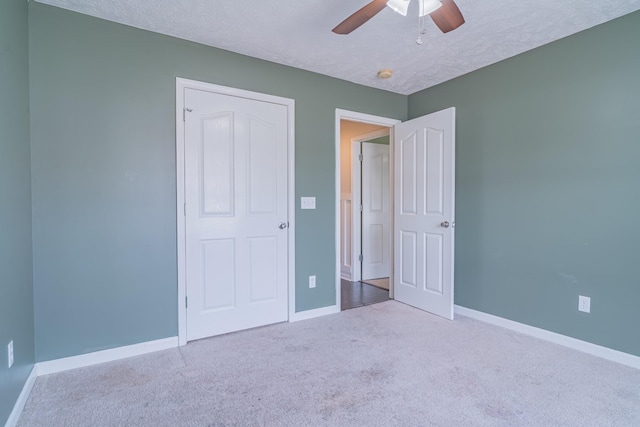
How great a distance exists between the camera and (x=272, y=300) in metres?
3.03

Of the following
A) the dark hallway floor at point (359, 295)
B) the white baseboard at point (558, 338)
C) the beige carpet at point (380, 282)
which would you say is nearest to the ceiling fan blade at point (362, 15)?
the dark hallway floor at point (359, 295)

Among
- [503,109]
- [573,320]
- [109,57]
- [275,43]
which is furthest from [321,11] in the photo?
[573,320]

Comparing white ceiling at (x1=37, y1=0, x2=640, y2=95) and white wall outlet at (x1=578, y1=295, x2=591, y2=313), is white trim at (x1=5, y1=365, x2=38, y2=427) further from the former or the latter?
white wall outlet at (x1=578, y1=295, x2=591, y2=313)

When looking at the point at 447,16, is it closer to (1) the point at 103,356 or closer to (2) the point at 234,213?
(2) the point at 234,213

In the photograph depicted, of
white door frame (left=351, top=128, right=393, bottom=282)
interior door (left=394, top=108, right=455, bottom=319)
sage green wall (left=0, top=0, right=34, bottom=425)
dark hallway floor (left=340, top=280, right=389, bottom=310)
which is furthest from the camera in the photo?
white door frame (left=351, top=128, right=393, bottom=282)

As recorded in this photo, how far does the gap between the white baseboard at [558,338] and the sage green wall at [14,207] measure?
3.45 metres

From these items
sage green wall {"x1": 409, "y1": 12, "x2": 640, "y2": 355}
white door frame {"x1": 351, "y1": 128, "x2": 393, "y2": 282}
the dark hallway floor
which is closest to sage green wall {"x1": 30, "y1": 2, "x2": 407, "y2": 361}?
the dark hallway floor

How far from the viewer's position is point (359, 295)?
401 centimetres

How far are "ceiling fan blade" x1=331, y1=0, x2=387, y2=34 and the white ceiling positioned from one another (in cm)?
29

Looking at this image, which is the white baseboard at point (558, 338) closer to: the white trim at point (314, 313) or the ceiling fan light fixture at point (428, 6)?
the white trim at point (314, 313)

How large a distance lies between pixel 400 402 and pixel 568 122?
2.43 metres

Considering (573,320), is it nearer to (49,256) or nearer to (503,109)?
(503,109)

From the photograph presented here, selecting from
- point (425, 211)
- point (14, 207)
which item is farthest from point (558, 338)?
point (14, 207)

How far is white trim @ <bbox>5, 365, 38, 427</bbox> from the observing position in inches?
63.3
